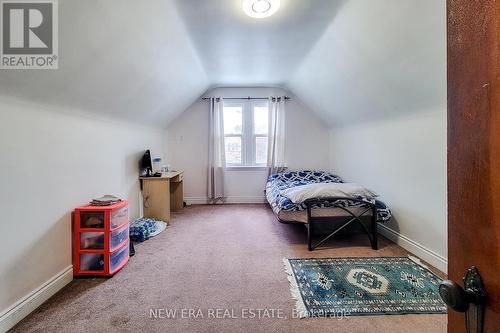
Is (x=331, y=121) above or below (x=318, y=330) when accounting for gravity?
above

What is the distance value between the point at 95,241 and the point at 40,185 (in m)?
0.64

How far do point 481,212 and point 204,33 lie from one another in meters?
2.69

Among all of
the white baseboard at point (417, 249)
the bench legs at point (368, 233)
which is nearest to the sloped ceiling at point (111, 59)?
the bench legs at point (368, 233)

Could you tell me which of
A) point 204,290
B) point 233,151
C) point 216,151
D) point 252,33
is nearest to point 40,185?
point 204,290

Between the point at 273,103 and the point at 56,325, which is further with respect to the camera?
the point at 273,103

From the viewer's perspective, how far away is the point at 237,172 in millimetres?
4832

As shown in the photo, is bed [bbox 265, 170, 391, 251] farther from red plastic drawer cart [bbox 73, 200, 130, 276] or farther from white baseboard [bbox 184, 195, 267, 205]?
white baseboard [bbox 184, 195, 267, 205]

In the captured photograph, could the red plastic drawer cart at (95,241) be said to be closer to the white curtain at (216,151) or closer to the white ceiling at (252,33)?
the white ceiling at (252,33)

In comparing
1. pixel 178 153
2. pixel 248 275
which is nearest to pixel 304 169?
pixel 178 153

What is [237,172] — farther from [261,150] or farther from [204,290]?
[204,290]

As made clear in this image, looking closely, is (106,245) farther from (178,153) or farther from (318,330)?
(178,153)

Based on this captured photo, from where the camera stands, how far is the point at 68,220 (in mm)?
1974

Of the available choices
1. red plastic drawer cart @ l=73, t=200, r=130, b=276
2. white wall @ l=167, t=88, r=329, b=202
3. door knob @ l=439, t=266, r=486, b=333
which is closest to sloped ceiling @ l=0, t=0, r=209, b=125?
red plastic drawer cart @ l=73, t=200, r=130, b=276

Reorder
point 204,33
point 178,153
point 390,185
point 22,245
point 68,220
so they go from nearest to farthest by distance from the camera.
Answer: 1. point 22,245
2. point 68,220
3. point 204,33
4. point 390,185
5. point 178,153
